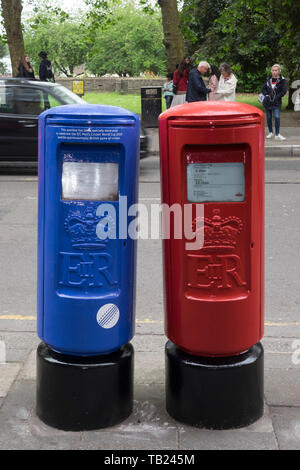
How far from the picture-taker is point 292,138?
16891 millimetres

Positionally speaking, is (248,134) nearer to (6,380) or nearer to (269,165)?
(6,380)

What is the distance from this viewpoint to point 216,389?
3.54 metres

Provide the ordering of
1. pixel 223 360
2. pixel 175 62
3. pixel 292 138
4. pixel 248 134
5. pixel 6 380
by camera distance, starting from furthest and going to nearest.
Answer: pixel 175 62 → pixel 292 138 → pixel 6 380 → pixel 223 360 → pixel 248 134

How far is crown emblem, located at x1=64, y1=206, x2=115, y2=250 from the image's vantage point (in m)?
3.42

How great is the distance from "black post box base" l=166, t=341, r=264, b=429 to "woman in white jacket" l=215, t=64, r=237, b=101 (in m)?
12.6

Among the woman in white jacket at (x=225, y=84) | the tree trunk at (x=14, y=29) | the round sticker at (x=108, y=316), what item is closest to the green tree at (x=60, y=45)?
the tree trunk at (x=14, y=29)

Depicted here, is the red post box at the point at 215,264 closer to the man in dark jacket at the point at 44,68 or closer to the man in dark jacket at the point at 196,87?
the man in dark jacket at the point at 196,87

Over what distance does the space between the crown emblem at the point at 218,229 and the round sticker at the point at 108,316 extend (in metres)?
0.54

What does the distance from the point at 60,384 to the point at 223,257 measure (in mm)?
1024

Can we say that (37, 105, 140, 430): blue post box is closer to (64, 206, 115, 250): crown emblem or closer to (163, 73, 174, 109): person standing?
(64, 206, 115, 250): crown emblem

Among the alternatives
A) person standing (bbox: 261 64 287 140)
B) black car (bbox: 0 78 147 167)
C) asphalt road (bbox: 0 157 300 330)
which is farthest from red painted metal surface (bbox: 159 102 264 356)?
person standing (bbox: 261 64 287 140)

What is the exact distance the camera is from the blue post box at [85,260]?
134 inches
